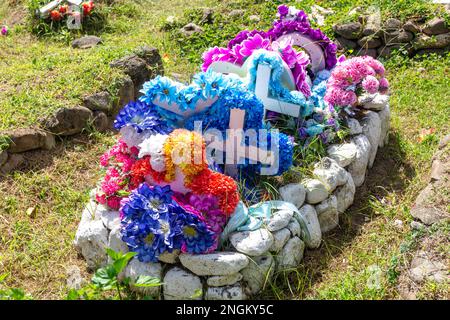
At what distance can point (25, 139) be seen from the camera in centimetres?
496

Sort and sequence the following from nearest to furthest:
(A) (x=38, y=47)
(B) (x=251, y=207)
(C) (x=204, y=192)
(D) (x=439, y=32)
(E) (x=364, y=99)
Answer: (C) (x=204, y=192), (B) (x=251, y=207), (E) (x=364, y=99), (D) (x=439, y=32), (A) (x=38, y=47)

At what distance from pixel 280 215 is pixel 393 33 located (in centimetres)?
384

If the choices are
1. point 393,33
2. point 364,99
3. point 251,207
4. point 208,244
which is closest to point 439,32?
point 393,33

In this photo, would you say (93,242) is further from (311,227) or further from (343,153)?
(343,153)

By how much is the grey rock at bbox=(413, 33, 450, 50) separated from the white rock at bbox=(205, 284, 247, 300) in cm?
437

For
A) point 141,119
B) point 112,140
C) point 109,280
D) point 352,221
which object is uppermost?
point 141,119

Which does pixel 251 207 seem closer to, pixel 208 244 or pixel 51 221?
pixel 208 244

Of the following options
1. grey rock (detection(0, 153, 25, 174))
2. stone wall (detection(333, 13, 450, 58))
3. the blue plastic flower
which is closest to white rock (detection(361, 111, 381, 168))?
the blue plastic flower

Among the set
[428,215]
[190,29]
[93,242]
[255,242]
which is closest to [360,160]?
[428,215]

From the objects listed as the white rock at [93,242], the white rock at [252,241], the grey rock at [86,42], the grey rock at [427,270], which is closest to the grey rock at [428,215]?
the grey rock at [427,270]

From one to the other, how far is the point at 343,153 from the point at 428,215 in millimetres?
837

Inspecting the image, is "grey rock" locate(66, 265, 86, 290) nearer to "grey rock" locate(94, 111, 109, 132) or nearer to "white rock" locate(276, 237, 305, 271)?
"white rock" locate(276, 237, 305, 271)

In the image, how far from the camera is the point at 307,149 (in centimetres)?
455
